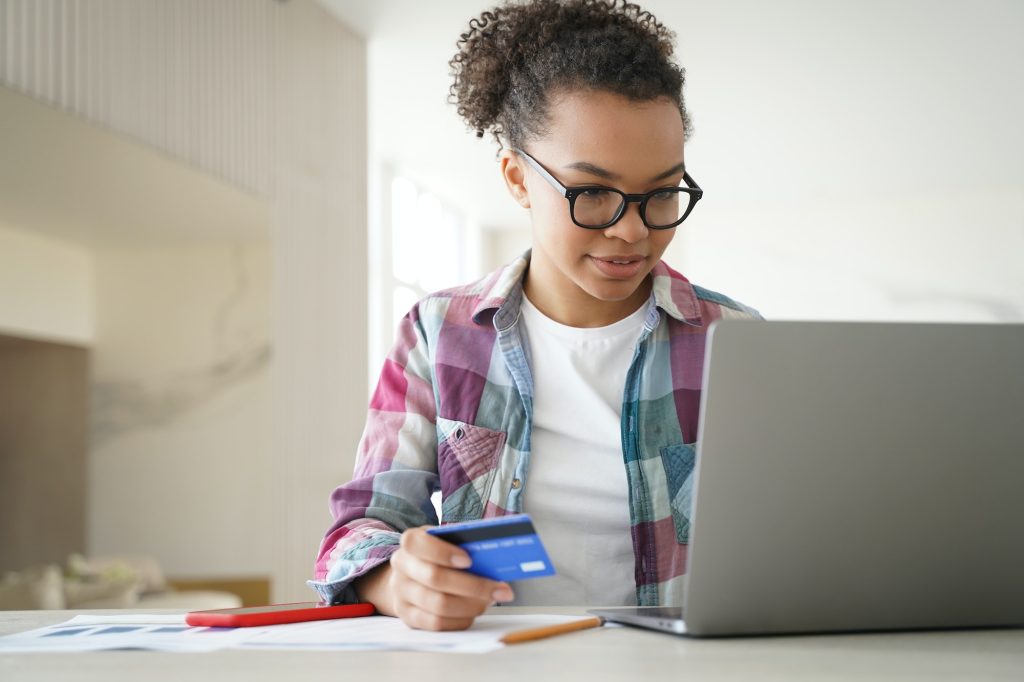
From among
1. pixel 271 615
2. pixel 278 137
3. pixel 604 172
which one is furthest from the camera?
pixel 278 137

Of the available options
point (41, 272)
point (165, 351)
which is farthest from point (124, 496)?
point (41, 272)

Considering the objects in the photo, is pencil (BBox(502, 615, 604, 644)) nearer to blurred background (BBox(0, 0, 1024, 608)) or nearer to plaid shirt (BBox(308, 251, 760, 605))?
plaid shirt (BBox(308, 251, 760, 605))

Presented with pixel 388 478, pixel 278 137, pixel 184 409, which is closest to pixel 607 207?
pixel 388 478

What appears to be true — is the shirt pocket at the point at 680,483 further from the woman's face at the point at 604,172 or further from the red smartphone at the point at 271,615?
the red smartphone at the point at 271,615

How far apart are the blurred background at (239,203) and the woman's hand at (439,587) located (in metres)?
2.15

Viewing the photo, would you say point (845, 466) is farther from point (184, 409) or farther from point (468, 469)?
point (184, 409)

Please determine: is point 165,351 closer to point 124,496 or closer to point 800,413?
point 124,496

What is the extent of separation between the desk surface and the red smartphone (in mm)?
152

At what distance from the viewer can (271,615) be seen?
3.40 ft

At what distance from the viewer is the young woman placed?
137cm

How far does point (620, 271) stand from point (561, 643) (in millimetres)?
653

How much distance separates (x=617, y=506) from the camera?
1.45 metres

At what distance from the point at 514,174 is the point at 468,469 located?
44 cm

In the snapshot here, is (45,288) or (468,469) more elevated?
(45,288)
